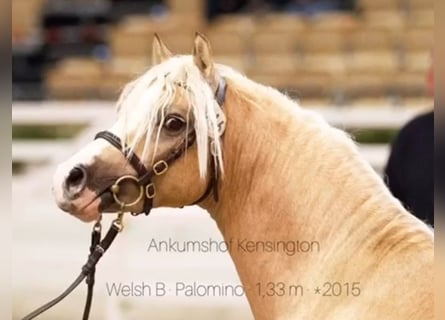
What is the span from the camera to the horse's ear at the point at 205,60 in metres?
1.92

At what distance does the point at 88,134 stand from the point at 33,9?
2272 mm

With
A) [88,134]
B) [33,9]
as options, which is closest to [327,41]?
[33,9]

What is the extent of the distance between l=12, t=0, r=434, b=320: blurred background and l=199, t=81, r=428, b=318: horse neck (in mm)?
328

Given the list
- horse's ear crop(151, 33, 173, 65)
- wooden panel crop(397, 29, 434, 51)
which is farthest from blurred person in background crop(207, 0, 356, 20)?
horse's ear crop(151, 33, 173, 65)

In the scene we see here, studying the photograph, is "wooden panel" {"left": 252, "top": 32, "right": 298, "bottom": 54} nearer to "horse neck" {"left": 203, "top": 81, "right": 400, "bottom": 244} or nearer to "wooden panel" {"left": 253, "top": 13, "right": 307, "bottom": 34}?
"wooden panel" {"left": 253, "top": 13, "right": 307, "bottom": 34}

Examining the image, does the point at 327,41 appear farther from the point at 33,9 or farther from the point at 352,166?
the point at 352,166

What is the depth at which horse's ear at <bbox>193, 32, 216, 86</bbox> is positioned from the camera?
192cm

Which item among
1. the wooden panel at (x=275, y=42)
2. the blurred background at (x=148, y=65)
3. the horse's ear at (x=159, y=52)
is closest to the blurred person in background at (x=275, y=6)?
the blurred background at (x=148, y=65)

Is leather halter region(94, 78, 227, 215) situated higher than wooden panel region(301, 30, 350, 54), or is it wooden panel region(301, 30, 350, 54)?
leather halter region(94, 78, 227, 215)

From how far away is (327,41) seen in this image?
5656mm

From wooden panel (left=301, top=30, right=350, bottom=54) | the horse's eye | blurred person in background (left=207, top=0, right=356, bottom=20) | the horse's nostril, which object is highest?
the horse's eye

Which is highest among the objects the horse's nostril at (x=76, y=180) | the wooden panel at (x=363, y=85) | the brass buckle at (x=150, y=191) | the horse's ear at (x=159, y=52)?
the horse's ear at (x=159, y=52)

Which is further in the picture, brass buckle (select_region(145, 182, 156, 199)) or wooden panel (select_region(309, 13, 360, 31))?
wooden panel (select_region(309, 13, 360, 31))

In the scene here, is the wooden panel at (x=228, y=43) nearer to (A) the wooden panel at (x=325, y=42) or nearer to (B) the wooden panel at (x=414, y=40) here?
(A) the wooden panel at (x=325, y=42)
